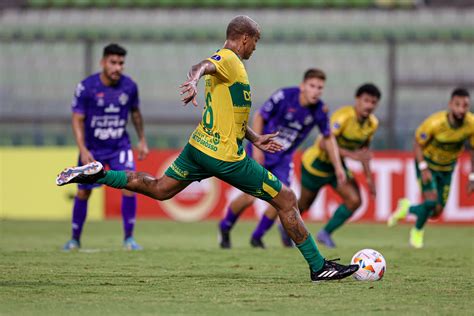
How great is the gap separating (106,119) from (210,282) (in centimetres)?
396

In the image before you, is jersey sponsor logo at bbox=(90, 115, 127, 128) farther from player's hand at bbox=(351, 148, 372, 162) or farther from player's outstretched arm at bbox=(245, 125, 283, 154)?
player's outstretched arm at bbox=(245, 125, 283, 154)

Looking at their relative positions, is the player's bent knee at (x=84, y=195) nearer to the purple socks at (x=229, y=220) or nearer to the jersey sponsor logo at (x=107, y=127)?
the jersey sponsor logo at (x=107, y=127)

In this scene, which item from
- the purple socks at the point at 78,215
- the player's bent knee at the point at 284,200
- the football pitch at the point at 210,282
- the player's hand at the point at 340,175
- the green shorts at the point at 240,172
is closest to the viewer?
the football pitch at the point at 210,282

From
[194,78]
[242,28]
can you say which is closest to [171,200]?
[242,28]

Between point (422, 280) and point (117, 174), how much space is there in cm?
285

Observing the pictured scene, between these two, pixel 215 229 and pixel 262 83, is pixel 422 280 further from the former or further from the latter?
pixel 262 83

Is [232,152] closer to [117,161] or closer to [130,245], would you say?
[117,161]

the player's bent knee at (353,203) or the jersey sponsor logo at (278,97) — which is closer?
the jersey sponsor logo at (278,97)

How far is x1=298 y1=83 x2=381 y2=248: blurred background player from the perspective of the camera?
13.3 metres

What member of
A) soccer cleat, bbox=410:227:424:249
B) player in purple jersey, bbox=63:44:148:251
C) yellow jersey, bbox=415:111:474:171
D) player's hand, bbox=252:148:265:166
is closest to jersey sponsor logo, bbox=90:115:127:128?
player in purple jersey, bbox=63:44:148:251

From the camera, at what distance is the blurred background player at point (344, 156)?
1326 cm

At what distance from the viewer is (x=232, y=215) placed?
12.6 metres

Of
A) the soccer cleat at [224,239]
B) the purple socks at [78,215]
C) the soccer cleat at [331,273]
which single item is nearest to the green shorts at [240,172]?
the soccer cleat at [331,273]

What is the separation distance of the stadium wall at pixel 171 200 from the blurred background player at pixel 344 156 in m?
5.46
